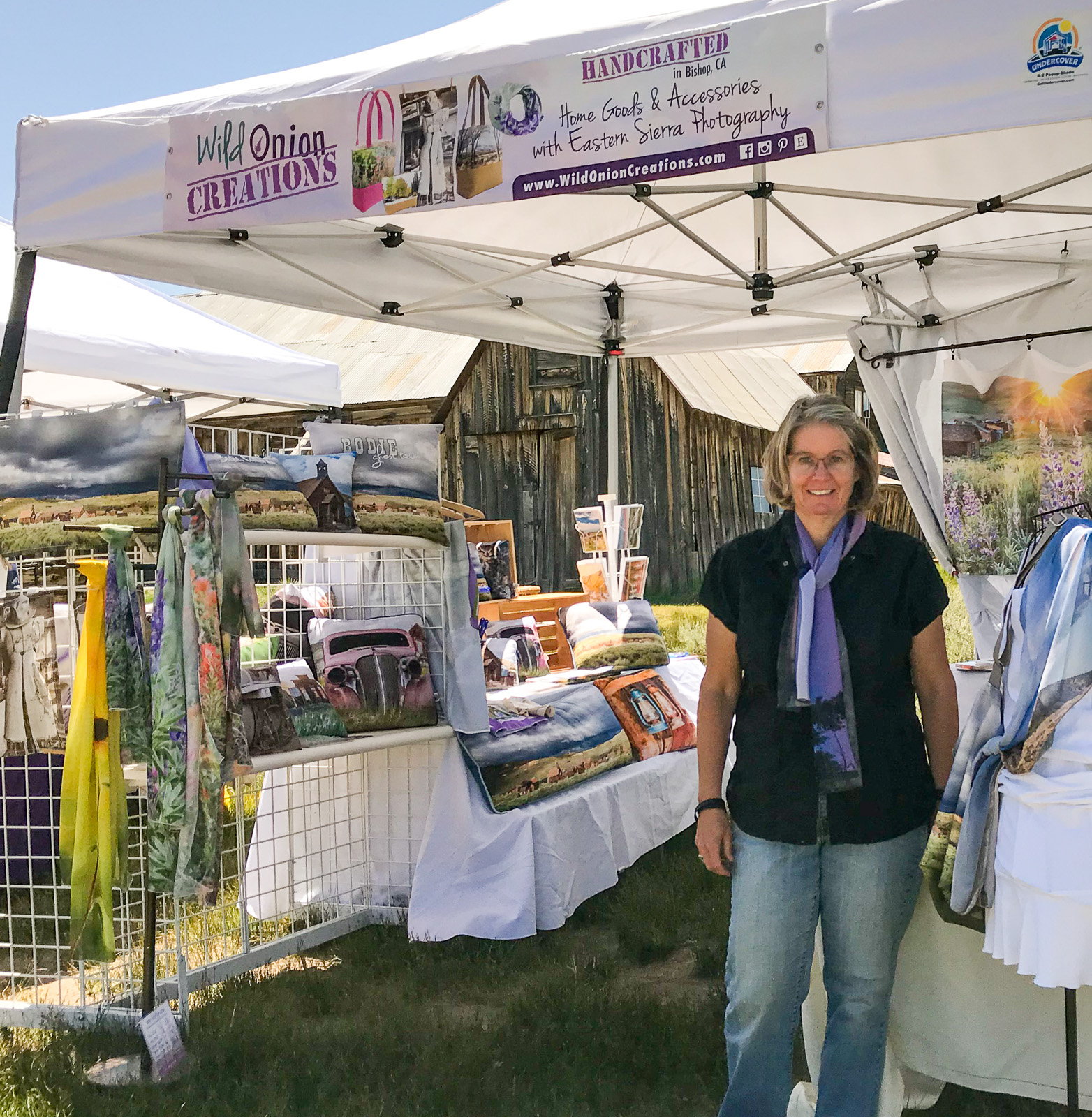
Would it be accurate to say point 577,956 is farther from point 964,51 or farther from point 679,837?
point 964,51

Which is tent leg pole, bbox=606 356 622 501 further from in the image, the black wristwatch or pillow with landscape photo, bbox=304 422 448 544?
the black wristwatch

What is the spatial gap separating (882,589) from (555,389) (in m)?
12.3

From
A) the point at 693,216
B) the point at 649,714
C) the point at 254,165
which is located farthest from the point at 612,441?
the point at 254,165

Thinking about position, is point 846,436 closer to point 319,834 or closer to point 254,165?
point 254,165

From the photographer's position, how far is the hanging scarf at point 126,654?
2934 mm

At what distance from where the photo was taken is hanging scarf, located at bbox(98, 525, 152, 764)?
2934 mm

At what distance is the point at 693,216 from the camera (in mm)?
5160

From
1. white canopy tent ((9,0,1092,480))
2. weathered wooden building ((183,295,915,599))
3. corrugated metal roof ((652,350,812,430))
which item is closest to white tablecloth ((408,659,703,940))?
Answer: white canopy tent ((9,0,1092,480))

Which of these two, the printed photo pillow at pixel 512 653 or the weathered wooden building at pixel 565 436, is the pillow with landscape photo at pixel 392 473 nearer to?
the printed photo pillow at pixel 512 653

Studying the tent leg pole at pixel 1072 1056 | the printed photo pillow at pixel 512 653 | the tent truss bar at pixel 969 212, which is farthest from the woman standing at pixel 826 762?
the printed photo pillow at pixel 512 653

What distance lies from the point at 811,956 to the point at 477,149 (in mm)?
2068

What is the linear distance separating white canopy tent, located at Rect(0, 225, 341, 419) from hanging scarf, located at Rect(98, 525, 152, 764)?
3324mm

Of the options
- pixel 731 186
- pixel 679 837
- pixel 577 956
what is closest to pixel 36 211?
pixel 731 186

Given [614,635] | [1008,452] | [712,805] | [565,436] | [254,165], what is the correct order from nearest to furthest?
1. [712,805]
2. [254,165]
3. [1008,452]
4. [614,635]
5. [565,436]
